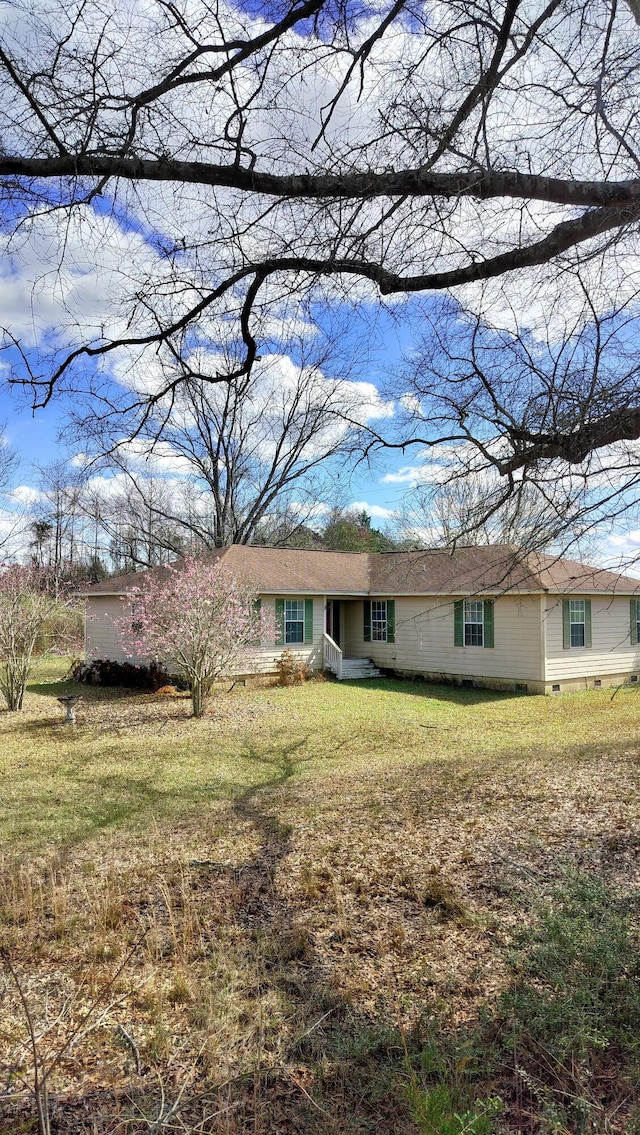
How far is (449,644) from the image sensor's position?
1816 cm

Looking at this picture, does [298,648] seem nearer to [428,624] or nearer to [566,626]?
[428,624]

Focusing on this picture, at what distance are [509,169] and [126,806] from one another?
23.2ft

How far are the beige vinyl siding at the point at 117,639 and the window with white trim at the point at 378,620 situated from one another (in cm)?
200

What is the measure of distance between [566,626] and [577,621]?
630 millimetres

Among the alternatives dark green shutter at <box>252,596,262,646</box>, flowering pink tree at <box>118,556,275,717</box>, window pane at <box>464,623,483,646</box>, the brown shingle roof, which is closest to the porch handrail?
the brown shingle roof

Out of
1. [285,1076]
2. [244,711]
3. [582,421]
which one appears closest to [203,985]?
[285,1076]

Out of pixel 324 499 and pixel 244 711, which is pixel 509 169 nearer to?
pixel 244 711

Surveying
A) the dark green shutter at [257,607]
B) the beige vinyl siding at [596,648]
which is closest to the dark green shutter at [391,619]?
the dark green shutter at [257,607]

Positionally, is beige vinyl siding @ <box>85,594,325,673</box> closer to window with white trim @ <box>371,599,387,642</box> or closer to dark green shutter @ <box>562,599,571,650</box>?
window with white trim @ <box>371,599,387,642</box>

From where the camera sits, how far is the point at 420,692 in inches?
653

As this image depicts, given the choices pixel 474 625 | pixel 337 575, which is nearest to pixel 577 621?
pixel 474 625

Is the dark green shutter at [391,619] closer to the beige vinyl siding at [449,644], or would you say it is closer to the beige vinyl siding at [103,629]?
the beige vinyl siding at [449,644]

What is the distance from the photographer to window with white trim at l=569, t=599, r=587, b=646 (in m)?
17.3

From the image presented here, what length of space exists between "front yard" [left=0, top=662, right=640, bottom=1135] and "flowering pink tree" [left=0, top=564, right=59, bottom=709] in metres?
4.36
